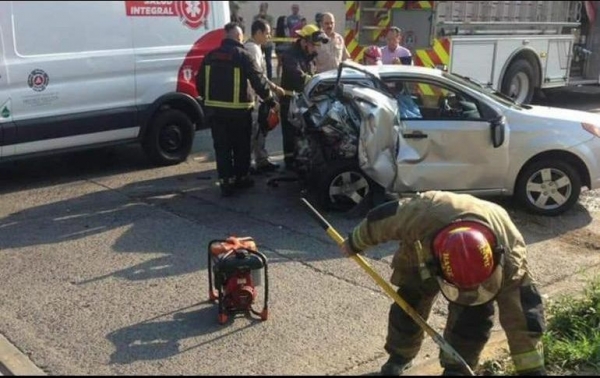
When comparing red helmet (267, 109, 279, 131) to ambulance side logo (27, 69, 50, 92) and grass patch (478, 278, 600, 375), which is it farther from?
grass patch (478, 278, 600, 375)

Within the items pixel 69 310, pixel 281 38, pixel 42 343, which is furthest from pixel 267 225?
pixel 281 38

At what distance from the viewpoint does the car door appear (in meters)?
6.79

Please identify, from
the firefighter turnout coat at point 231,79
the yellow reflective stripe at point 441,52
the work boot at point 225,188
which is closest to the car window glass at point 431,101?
the firefighter turnout coat at point 231,79

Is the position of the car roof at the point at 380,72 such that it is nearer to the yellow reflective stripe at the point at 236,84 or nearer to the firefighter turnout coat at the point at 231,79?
the firefighter turnout coat at the point at 231,79

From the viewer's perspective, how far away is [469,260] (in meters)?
3.19

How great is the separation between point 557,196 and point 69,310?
4447 millimetres

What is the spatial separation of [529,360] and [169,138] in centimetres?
606

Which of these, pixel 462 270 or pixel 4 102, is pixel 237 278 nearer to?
pixel 462 270

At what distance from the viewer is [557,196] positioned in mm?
7035

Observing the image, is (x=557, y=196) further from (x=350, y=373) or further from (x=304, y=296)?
(x=350, y=373)

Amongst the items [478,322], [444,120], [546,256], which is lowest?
[546,256]

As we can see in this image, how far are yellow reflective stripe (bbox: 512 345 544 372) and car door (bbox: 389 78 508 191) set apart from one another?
3.34 metres

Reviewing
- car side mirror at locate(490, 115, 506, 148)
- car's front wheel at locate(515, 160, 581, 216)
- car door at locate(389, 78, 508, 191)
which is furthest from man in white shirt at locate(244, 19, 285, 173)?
car's front wheel at locate(515, 160, 581, 216)

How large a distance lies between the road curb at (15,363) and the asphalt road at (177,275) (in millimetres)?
56
